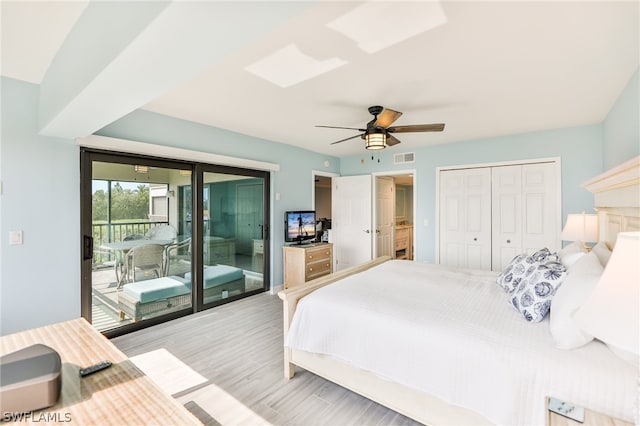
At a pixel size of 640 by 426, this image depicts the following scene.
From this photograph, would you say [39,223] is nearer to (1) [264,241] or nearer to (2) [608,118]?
(1) [264,241]

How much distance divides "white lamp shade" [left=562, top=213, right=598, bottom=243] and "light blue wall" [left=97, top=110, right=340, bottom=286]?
3.71 m

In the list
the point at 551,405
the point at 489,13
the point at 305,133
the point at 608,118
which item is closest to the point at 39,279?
the point at 305,133

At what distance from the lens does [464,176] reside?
185 inches

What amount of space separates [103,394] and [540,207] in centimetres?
508

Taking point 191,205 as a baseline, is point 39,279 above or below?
below

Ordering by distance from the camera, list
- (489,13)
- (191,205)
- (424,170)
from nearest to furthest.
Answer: (489,13), (191,205), (424,170)

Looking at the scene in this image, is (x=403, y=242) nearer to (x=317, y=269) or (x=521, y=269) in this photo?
(x=317, y=269)

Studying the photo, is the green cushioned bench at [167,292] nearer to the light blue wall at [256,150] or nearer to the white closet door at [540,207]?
the light blue wall at [256,150]

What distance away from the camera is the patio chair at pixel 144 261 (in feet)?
10.9

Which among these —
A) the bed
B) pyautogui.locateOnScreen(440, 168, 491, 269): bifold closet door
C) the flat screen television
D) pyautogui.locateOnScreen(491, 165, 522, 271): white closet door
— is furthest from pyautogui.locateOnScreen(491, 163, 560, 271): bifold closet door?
the flat screen television

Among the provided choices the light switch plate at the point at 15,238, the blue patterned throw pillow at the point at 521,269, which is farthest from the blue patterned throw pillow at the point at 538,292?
the light switch plate at the point at 15,238

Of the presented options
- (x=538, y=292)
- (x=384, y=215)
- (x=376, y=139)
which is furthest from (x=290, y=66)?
(x=384, y=215)

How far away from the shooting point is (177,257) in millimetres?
3670

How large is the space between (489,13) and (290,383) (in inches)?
110
